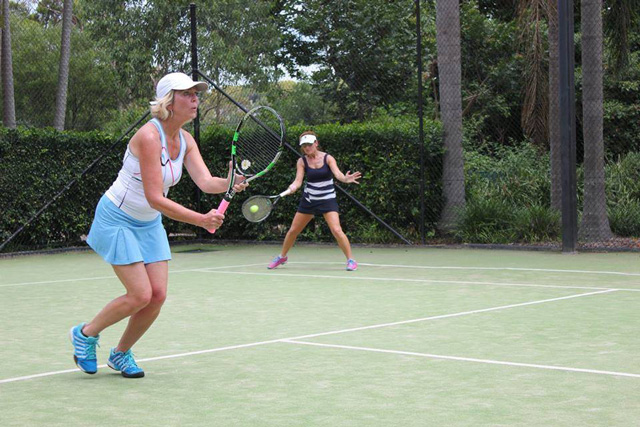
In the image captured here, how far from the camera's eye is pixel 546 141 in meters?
18.7

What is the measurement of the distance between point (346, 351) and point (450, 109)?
32.4ft

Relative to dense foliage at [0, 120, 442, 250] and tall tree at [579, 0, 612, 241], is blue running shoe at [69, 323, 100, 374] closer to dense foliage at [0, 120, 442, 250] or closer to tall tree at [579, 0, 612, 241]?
dense foliage at [0, 120, 442, 250]

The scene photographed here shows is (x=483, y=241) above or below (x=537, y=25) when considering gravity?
below

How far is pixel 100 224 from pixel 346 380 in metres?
1.58

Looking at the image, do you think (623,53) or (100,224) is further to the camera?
(623,53)

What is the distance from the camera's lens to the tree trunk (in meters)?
15.3

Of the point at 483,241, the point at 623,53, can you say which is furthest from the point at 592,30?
the point at 483,241

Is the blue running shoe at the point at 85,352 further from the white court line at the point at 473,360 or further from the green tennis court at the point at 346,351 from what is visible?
the white court line at the point at 473,360

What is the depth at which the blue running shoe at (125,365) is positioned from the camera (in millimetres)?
5293

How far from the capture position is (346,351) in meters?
6.03

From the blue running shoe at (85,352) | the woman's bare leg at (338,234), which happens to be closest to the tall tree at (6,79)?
the woman's bare leg at (338,234)

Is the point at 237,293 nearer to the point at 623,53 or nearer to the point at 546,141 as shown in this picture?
the point at 623,53

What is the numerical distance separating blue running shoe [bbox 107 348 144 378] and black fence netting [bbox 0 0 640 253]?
9.62 metres

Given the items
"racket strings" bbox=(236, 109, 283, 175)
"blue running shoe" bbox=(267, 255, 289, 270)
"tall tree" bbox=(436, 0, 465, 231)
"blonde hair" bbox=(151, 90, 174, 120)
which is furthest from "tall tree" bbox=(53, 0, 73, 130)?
Result: "blonde hair" bbox=(151, 90, 174, 120)
